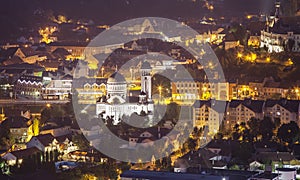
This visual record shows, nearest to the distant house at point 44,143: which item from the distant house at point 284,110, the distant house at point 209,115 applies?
the distant house at point 209,115

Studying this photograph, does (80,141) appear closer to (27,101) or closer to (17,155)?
(17,155)

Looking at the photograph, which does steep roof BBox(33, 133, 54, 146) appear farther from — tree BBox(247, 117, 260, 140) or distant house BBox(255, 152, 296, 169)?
distant house BBox(255, 152, 296, 169)

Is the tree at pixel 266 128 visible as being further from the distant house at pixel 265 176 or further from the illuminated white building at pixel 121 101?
the distant house at pixel 265 176

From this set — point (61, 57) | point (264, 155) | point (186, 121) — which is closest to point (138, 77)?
point (61, 57)

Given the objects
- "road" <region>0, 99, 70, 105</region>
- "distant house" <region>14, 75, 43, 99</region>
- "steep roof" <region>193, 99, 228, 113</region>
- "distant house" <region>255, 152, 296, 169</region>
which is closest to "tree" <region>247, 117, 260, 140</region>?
"steep roof" <region>193, 99, 228, 113</region>

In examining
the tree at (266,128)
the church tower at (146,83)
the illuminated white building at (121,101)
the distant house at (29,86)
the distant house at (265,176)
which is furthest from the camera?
the distant house at (29,86)
